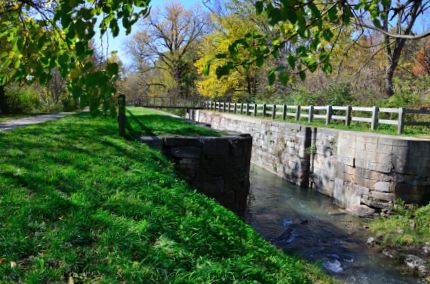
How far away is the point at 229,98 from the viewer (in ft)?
125

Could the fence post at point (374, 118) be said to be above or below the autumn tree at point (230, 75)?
below

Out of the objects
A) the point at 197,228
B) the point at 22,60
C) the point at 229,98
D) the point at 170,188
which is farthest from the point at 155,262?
the point at 229,98

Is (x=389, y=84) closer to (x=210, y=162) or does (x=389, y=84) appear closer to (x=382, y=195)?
(x=382, y=195)

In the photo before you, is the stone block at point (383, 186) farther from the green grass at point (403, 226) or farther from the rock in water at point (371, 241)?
the rock in water at point (371, 241)

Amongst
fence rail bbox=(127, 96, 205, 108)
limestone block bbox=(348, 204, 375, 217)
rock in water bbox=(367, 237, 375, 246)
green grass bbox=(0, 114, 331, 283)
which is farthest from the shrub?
fence rail bbox=(127, 96, 205, 108)

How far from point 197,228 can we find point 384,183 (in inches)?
311

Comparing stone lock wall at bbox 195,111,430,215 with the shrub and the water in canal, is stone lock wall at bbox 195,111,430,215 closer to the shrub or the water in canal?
the water in canal

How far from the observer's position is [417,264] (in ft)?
25.0

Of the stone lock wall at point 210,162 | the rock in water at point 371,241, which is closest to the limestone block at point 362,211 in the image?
the rock in water at point 371,241

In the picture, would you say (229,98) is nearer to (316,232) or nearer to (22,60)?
(316,232)

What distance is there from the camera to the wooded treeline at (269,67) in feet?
16.3

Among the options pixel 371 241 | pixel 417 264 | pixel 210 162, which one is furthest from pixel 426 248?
pixel 210 162

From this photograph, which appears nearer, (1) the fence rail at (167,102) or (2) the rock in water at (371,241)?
(2) the rock in water at (371,241)

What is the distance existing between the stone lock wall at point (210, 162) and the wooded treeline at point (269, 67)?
1.86m
